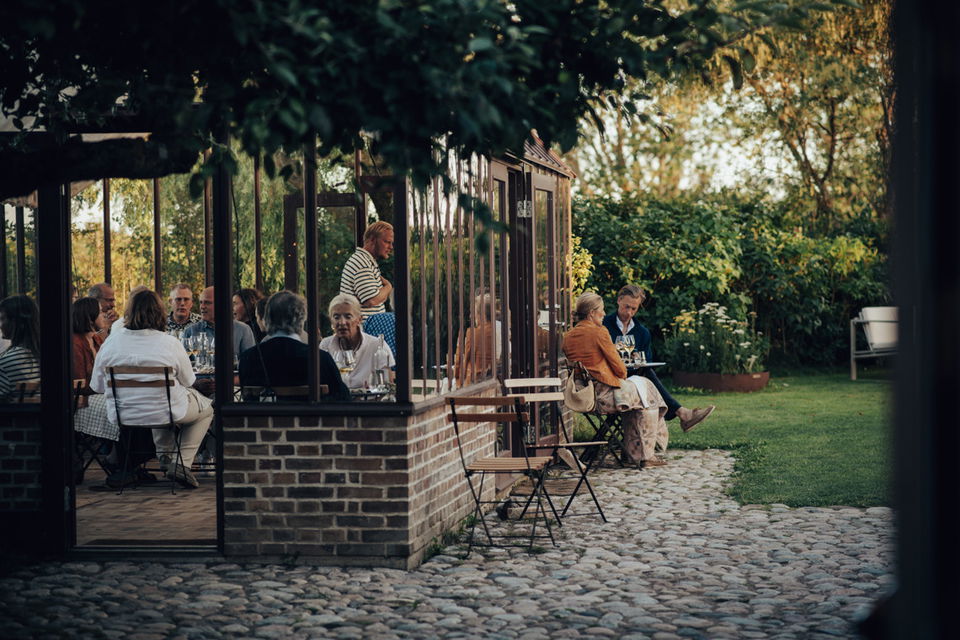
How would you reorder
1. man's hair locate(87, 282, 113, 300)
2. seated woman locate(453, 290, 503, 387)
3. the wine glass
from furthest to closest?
the wine glass, man's hair locate(87, 282, 113, 300), seated woman locate(453, 290, 503, 387)

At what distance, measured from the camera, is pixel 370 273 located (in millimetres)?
7734

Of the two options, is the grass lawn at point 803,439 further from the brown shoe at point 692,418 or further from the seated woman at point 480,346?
the seated woman at point 480,346

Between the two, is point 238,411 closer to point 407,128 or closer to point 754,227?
point 407,128

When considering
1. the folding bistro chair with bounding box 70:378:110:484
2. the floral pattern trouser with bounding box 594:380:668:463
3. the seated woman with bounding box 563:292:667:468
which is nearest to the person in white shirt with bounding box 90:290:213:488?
the folding bistro chair with bounding box 70:378:110:484

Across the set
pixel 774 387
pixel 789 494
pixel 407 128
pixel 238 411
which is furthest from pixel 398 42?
pixel 774 387

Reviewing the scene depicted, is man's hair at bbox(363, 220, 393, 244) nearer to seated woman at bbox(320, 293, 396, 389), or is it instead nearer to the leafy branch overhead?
seated woman at bbox(320, 293, 396, 389)

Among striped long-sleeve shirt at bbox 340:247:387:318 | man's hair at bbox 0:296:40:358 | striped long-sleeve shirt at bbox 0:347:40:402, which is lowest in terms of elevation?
striped long-sleeve shirt at bbox 0:347:40:402

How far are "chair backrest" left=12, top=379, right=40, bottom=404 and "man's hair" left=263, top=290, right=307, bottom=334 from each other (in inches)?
55.3

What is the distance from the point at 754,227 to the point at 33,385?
1557 centimetres

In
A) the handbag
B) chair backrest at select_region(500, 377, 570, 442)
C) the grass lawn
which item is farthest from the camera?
the handbag

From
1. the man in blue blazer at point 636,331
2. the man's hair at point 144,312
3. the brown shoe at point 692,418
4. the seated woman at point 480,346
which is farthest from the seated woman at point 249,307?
the brown shoe at point 692,418

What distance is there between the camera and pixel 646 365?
37.8ft

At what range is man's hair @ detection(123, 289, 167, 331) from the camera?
8.95 metres

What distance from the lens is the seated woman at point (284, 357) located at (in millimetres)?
7102
